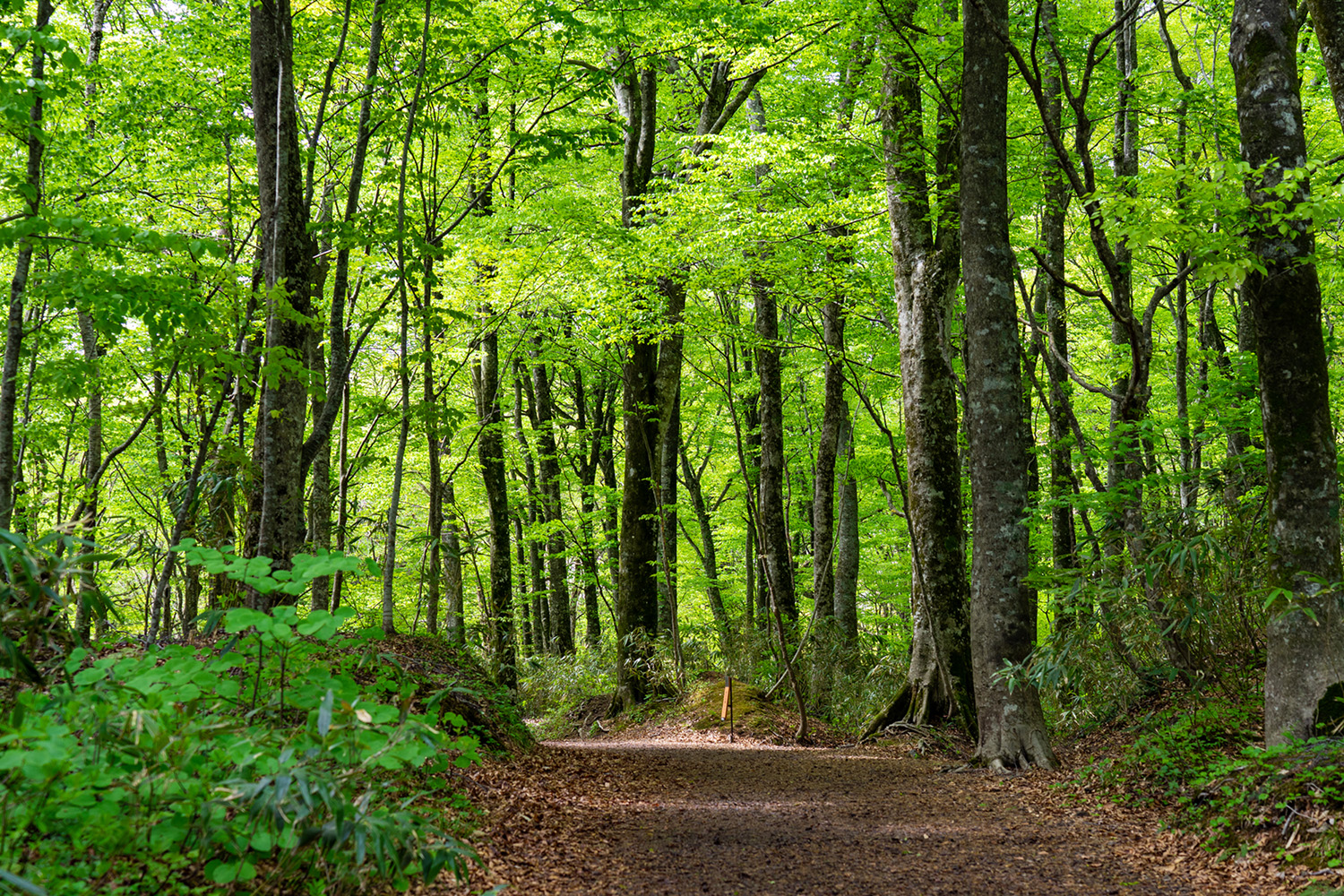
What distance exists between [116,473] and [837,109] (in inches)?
542

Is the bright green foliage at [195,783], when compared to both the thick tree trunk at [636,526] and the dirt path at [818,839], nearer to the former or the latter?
the dirt path at [818,839]

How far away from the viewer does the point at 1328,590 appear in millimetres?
4441

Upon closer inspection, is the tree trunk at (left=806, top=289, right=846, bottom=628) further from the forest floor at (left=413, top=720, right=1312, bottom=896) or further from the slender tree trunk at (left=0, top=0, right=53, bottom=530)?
the slender tree trunk at (left=0, top=0, right=53, bottom=530)

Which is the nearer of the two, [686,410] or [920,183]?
[920,183]

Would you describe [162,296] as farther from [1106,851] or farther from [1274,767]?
[1274,767]

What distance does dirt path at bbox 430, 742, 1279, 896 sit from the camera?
12.4 ft


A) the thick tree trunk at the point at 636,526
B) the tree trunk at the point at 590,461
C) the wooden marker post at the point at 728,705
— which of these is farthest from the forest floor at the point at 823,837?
the tree trunk at the point at 590,461

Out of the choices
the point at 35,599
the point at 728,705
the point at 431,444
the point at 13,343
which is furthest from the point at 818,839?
the point at 13,343

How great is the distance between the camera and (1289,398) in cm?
469

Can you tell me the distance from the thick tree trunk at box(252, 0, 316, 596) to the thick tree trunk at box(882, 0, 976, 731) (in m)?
5.79

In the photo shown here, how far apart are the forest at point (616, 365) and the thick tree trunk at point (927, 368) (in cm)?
5

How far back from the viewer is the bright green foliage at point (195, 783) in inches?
91.8

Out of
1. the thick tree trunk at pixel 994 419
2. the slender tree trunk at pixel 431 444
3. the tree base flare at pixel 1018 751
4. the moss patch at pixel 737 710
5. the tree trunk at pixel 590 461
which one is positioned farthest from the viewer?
the tree trunk at pixel 590 461

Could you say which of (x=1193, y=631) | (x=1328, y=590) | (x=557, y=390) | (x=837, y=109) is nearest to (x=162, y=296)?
(x=1328, y=590)
